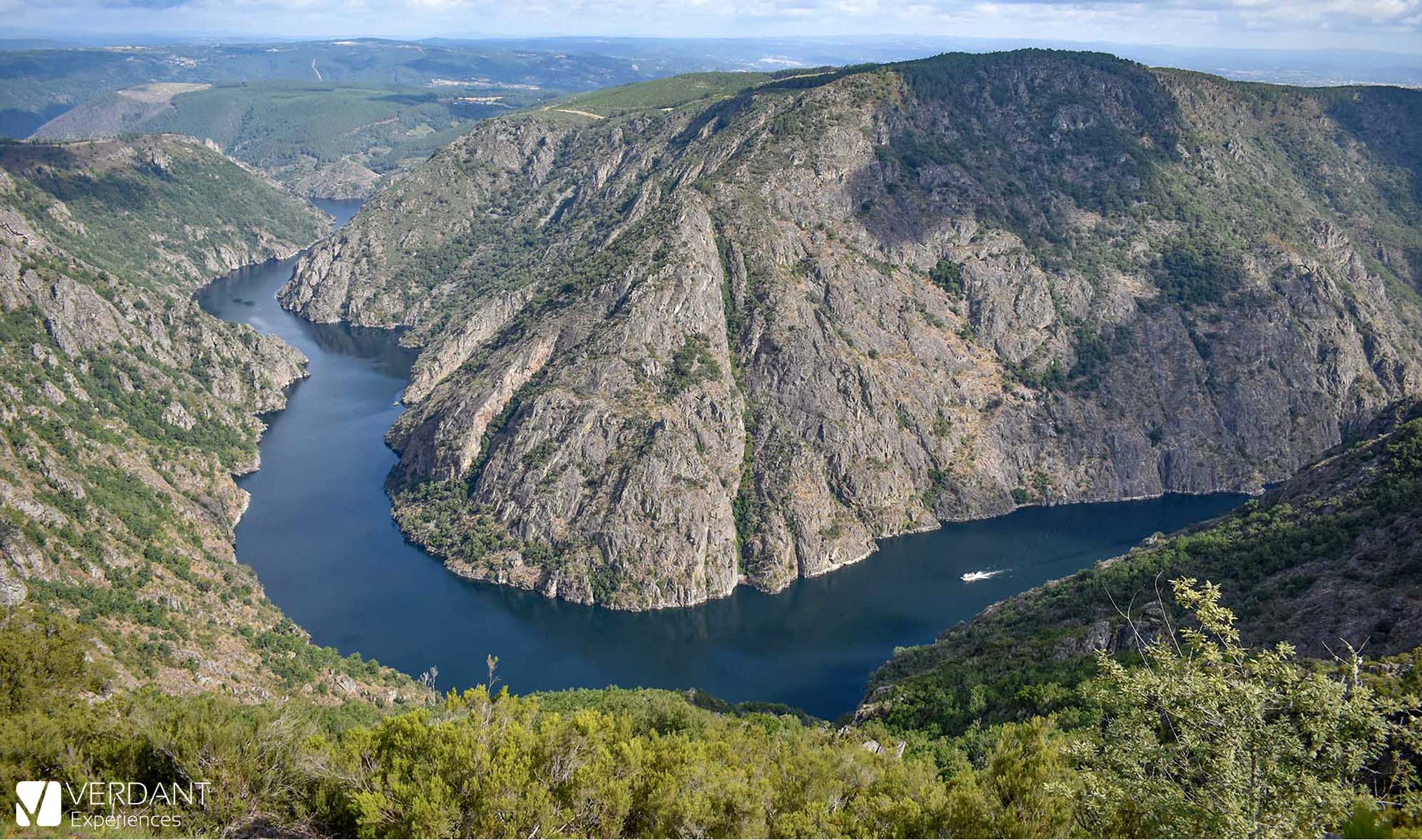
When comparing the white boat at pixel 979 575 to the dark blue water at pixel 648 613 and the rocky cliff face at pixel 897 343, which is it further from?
the rocky cliff face at pixel 897 343

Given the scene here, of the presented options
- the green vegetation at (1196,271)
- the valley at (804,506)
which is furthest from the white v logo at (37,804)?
A: the green vegetation at (1196,271)

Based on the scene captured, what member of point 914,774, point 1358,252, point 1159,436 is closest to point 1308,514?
point 914,774

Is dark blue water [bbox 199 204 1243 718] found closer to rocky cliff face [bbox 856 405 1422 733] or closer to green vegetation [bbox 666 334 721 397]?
rocky cliff face [bbox 856 405 1422 733]

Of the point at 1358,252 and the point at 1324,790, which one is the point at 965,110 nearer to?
the point at 1358,252

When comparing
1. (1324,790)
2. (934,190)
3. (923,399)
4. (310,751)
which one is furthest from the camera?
Answer: (934,190)

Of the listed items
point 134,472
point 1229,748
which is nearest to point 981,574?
point 1229,748

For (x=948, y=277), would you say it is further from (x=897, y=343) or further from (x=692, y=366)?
(x=692, y=366)

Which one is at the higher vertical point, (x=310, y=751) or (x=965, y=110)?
(x=965, y=110)
